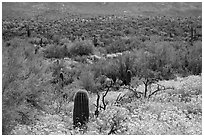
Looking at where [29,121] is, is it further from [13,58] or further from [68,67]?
[68,67]

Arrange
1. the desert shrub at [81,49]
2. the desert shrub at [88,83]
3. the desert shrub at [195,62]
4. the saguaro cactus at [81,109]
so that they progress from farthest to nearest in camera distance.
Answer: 1. the desert shrub at [81,49]
2. the desert shrub at [195,62]
3. the desert shrub at [88,83]
4. the saguaro cactus at [81,109]

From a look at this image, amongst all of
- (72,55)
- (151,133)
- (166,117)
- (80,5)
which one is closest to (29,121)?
(151,133)

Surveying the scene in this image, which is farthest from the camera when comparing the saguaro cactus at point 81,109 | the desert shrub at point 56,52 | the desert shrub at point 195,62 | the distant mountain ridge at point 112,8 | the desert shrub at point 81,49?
the distant mountain ridge at point 112,8

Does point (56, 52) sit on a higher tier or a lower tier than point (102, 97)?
lower

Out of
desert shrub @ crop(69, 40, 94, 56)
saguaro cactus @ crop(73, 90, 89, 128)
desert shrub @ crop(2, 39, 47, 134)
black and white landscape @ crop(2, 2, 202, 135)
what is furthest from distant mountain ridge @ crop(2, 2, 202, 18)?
saguaro cactus @ crop(73, 90, 89, 128)

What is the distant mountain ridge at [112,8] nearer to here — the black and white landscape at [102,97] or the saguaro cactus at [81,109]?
the black and white landscape at [102,97]

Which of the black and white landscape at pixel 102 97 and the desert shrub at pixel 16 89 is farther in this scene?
the black and white landscape at pixel 102 97

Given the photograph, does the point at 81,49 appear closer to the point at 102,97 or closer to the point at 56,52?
the point at 56,52

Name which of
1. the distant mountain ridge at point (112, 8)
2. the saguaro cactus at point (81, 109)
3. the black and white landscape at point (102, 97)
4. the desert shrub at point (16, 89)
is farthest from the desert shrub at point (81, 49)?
the distant mountain ridge at point (112, 8)

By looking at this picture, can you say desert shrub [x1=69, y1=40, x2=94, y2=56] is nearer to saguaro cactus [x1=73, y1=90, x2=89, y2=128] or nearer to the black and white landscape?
the black and white landscape

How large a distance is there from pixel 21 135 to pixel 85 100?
6.45ft

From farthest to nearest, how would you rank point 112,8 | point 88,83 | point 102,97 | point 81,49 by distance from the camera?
point 112,8 < point 81,49 < point 88,83 < point 102,97

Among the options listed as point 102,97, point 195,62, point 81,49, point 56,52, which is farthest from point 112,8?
point 102,97

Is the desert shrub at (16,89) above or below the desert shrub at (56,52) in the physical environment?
above
